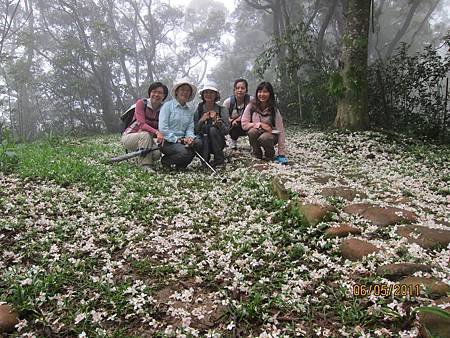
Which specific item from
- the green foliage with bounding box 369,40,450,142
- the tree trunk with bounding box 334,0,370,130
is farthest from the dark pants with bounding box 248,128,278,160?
the green foliage with bounding box 369,40,450,142

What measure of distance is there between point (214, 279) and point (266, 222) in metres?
1.23

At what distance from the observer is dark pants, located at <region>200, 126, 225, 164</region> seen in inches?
278

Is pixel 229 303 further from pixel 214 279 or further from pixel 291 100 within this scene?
pixel 291 100

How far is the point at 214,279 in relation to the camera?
3090 millimetres

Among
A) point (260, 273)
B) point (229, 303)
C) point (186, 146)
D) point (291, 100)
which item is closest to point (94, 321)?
point (229, 303)

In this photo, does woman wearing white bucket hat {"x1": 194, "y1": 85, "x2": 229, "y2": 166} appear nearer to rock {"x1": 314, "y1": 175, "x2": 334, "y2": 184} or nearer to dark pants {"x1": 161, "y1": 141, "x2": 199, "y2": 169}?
dark pants {"x1": 161, "y1": 141, "x2": 199, "y2": 169}

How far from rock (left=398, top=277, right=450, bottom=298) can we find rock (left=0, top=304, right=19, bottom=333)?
2803 mm

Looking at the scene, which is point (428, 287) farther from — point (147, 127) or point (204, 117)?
point (147, 127)

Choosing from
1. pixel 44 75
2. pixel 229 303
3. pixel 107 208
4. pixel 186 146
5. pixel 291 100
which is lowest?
pixel 229 303

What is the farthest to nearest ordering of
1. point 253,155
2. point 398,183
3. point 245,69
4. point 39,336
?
point 245,69
point 253,155
point 398,183
point 39,336

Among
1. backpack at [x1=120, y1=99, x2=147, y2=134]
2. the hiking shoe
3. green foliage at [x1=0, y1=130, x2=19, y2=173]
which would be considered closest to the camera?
green foliage at [x1=0, y1=130, x2=19, y2=173]

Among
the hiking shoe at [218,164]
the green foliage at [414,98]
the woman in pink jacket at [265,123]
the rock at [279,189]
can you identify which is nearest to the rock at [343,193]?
the rock at [279,189]

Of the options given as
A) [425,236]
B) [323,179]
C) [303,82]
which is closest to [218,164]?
[323,179]

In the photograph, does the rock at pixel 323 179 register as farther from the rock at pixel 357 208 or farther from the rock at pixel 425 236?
the rock at pixel 425 236
